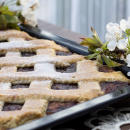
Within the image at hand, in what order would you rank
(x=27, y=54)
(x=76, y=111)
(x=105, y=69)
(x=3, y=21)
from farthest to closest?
1. (x=3, y=21)
2. (x=27, y=54)
3. (x=105, y=69)
4. (x=76, y=111)

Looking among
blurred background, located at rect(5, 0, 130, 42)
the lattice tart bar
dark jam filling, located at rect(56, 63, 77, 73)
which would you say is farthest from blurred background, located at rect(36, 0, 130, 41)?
dark jam filling, located at rect(56, 63, 77, 73)

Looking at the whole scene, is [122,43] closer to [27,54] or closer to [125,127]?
[125,127]

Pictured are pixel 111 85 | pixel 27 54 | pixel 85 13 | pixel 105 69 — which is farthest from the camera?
pixel 85 13

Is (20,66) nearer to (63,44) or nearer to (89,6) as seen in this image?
(63,44)

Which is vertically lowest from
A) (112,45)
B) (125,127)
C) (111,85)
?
(125,127)

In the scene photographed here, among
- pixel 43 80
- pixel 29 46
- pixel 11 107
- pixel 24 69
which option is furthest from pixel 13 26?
pixel 11 107

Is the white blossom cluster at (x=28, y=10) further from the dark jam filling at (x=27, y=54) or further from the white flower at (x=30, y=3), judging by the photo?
Answer: the dark jam filling at (x=27, y=54)

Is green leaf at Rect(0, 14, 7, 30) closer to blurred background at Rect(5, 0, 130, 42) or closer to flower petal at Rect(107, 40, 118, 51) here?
flower petal at Rect(107, 40, 118, 51)

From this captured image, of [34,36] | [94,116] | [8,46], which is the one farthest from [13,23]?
[94,116]
